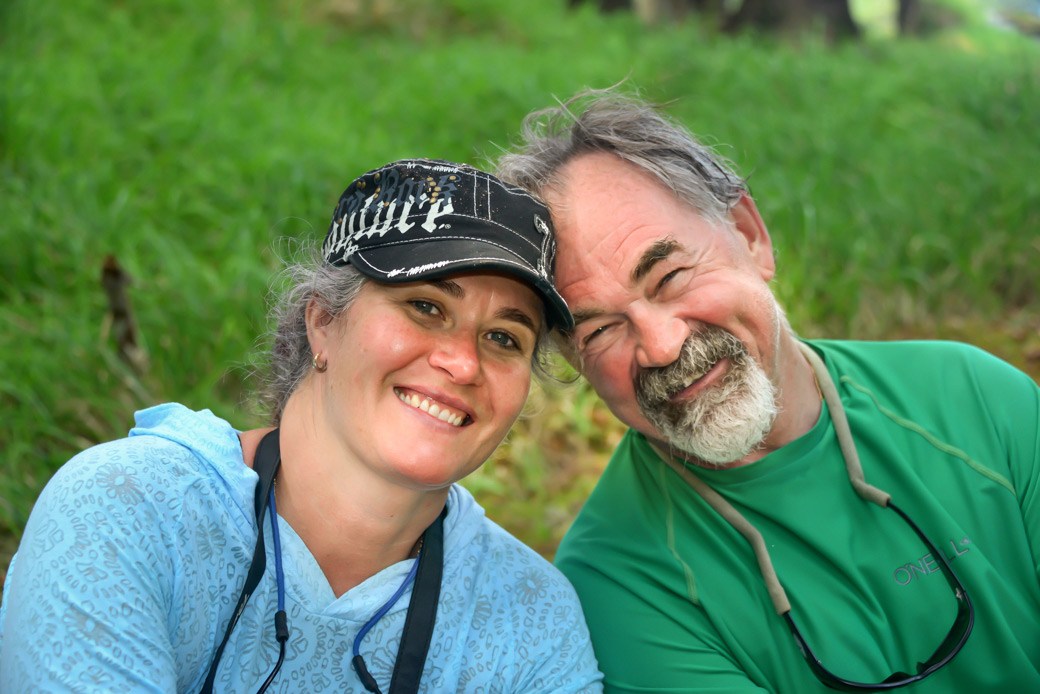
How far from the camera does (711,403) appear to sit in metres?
2.51

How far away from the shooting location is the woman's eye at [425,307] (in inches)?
87.1

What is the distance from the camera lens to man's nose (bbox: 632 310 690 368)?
2469 mm

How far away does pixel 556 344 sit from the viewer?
2.60m

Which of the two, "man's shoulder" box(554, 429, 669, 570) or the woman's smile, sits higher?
the woman's smile

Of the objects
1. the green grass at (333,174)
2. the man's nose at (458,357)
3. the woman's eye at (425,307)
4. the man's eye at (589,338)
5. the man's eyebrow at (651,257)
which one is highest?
the man's eyebrow at (651,257)

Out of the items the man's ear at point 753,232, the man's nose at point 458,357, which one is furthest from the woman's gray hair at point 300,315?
the man's ear at point 753,232

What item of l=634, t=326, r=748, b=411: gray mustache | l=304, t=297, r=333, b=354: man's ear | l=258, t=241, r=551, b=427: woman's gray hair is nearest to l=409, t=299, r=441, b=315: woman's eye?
l=258, t=241, r=551, b=427: woman's gray hair

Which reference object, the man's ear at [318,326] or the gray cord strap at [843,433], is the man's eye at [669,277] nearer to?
the gray cord strap at [843,433]

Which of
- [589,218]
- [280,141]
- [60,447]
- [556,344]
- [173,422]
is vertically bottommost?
[60,447]

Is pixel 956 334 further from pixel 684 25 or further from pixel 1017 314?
pixel 684 25

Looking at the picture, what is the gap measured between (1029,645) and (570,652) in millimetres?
1102

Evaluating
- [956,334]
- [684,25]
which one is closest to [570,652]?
[956,334]

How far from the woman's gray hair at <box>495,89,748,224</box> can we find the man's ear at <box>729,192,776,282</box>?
46 millimetres

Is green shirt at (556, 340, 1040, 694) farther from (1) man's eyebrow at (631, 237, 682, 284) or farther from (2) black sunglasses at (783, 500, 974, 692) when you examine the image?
(1) man's eyebrow at (631, 237, 682, 284)
